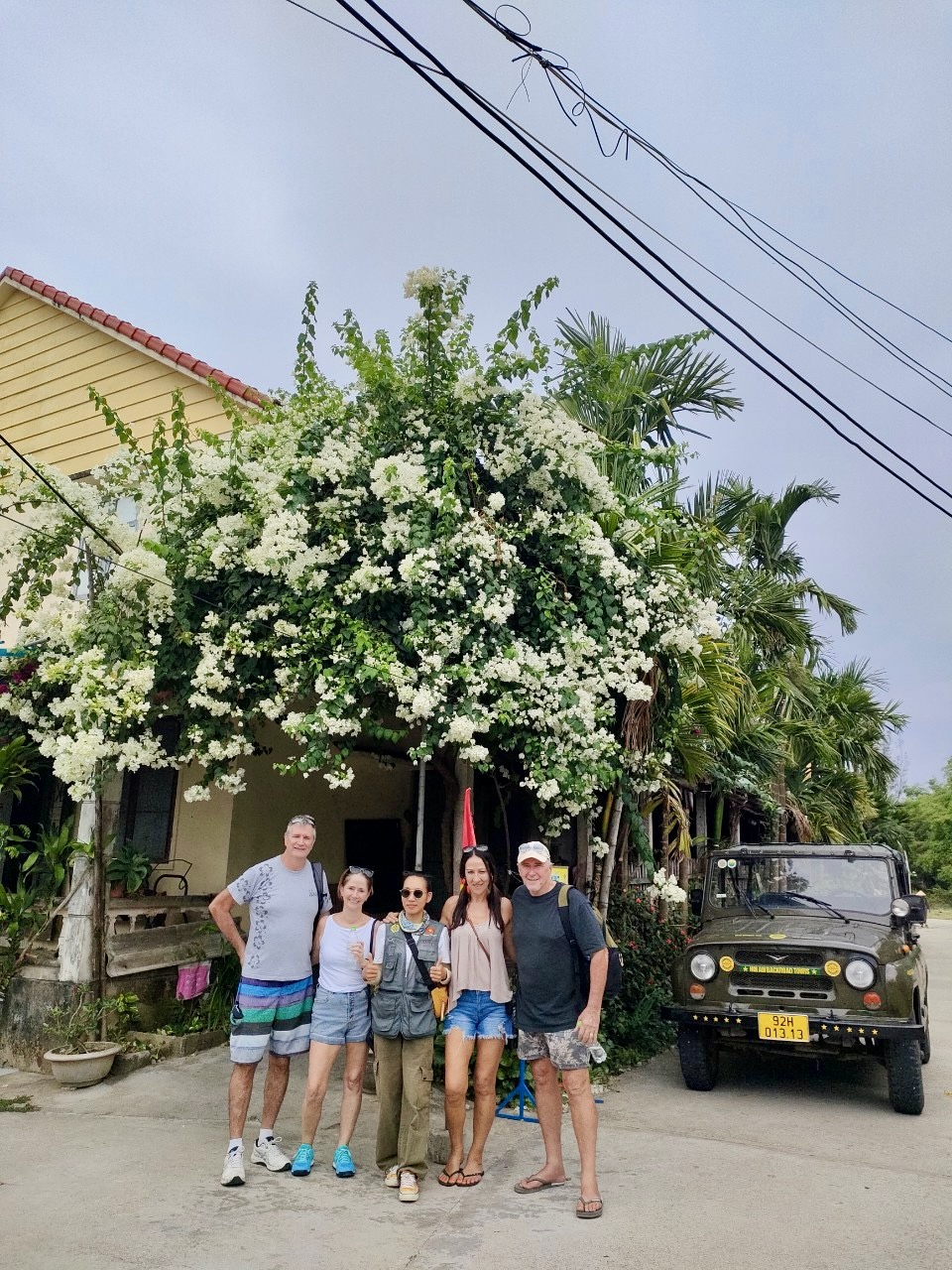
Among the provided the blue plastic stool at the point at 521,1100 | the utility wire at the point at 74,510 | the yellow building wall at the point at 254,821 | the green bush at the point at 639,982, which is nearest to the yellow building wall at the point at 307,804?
the yellow building wall at the point at 254,821

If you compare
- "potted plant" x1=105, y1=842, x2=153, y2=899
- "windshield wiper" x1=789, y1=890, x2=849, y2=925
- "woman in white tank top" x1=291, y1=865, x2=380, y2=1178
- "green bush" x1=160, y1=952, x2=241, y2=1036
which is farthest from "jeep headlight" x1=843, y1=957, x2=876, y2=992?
"potted plant" x1=105, y1=842, x2=153, y2=899

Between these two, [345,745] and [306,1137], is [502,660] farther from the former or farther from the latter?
[306,1137]

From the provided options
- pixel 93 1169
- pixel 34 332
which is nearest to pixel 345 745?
pixel 93 1169

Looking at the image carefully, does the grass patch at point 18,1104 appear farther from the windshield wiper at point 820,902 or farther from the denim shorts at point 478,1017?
the windshield wiper at point 820,902

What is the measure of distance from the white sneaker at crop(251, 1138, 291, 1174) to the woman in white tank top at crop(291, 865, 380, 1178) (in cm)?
5

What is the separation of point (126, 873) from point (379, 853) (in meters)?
3.42

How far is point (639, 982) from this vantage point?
8.23m

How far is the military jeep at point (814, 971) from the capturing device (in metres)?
5.77

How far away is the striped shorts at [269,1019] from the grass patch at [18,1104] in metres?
2.36

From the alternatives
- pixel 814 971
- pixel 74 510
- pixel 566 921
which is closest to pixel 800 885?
pixel 814 971

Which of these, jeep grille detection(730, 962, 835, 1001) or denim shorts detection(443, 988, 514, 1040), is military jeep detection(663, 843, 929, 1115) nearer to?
jeep grille detection(730, 962, 835, 1001)

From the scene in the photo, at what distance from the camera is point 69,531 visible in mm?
7219

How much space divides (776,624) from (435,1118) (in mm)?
10763

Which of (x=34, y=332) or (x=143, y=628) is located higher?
(x=34, y=332)
